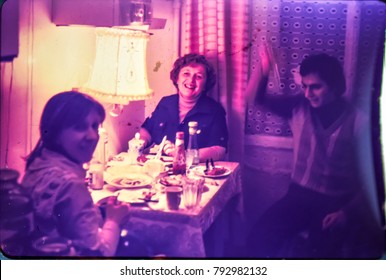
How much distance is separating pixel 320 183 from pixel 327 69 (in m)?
0.41

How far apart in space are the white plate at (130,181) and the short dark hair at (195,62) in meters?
0.35

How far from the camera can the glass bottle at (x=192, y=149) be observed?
1.61 meters

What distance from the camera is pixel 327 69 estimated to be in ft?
5.22

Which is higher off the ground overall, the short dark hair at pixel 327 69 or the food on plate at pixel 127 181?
the short dark hair at pixel 327 69

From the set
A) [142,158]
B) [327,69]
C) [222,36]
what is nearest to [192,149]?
[142,158]

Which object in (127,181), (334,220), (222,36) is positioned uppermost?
(222,36)

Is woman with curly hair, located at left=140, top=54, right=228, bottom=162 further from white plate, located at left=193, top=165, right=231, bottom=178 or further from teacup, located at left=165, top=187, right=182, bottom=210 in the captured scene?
teacup, located at left=165, top=187, right=182, bottom=210

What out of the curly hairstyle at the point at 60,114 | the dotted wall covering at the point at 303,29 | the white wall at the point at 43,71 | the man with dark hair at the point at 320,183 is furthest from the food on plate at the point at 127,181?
the dotted wall covering at the point at 303,29

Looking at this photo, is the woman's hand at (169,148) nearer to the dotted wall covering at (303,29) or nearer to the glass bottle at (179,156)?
the glass bottle at (179,156)

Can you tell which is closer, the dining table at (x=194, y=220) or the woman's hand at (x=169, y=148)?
the dining table at (x=194, y=220)

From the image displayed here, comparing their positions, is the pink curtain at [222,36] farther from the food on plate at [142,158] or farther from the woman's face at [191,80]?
the food on plate at [142,158]

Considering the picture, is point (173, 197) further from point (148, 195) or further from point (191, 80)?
point (191, 80)

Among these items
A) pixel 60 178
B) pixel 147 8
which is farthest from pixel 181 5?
pixel 60 178

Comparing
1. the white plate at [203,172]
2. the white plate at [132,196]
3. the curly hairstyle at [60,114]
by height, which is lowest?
the white plate at [132,196]
